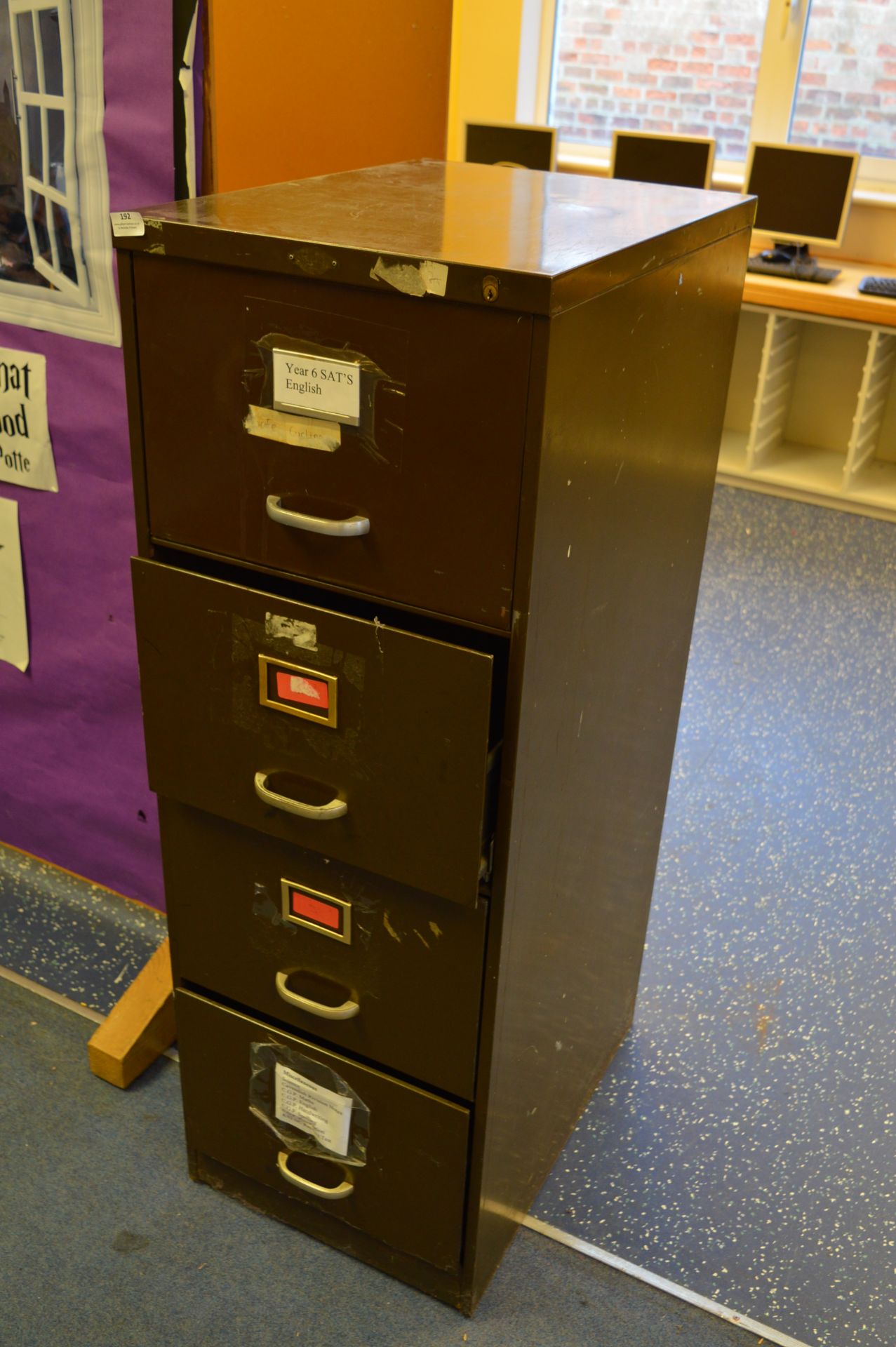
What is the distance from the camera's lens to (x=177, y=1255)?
1.35m

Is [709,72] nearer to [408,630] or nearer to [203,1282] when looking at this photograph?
[408,630]

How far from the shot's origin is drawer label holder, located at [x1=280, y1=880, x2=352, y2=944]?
3.71 feet

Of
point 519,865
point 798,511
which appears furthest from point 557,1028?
point 798,511

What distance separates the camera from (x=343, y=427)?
913 millimetres

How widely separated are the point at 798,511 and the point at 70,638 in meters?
2.64

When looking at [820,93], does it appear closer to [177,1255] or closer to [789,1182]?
[789,1182]

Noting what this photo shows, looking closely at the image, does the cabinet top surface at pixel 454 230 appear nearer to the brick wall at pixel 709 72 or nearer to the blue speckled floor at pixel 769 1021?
the blue speckled floor at pixel 769 1021

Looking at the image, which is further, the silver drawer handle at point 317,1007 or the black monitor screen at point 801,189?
the black monitor screen at point 801,189

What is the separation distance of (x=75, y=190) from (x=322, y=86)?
1.01 feet

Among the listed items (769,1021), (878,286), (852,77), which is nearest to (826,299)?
(878,286)

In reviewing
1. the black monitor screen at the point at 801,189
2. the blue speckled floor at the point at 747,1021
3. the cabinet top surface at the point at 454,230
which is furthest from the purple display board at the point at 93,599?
the black monitor screen at the point at 801,189

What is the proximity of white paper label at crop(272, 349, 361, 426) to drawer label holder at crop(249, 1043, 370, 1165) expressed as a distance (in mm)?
686

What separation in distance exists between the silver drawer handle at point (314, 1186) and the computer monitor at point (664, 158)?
11.1 feet

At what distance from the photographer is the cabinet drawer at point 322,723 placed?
96 centimetres
